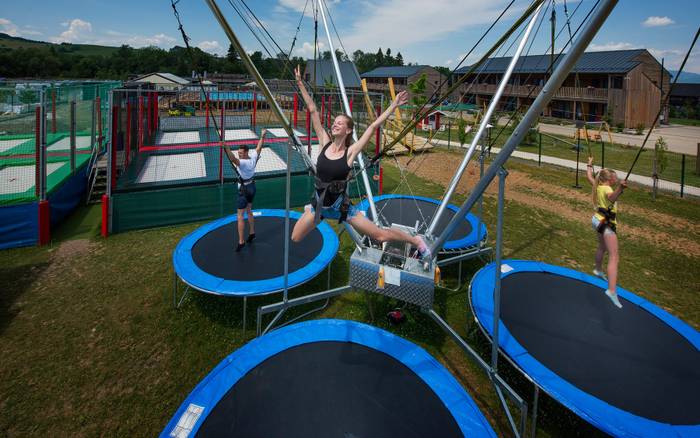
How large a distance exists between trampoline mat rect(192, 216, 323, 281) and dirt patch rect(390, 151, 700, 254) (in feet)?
7.86

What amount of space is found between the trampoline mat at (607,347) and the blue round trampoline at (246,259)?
234 centimetres

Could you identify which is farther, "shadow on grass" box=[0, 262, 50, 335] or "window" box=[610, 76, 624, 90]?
"window" box=[610, 76, 624, 90]

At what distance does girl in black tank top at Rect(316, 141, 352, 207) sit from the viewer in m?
2.85

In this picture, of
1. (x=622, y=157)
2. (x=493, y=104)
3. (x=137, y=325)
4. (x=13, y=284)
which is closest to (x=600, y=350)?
(x=493, y=104)

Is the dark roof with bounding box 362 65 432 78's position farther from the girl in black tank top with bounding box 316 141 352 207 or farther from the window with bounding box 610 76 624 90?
the girl in black tank top with bounding box 316 141 352 207

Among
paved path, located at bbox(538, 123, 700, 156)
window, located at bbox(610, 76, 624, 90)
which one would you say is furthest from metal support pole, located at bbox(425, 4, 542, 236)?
window, located at bbox(610, 76, 624, 90)

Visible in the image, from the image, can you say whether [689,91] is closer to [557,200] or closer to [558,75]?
[557,200]

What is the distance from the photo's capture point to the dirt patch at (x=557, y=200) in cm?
672

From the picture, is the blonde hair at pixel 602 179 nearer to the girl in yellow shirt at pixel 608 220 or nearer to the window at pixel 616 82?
the girl in yellow shirt at pixel 608 220

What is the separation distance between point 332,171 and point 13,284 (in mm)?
4684

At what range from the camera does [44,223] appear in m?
5.61

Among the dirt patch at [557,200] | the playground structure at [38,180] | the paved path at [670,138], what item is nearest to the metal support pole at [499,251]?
the dirt patch at [557,200]

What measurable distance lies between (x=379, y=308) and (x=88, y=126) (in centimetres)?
1054

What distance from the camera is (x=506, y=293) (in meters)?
4.00
